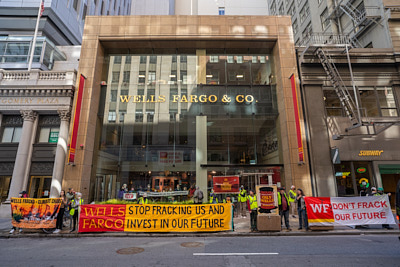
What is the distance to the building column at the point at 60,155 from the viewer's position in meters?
15.5

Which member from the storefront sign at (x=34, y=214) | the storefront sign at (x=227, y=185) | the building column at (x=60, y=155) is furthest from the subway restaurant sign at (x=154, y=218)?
the building column at (x=60, y=155)

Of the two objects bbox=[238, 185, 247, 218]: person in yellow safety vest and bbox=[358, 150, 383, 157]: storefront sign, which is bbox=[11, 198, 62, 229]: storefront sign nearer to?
bbox=[238, 185, 247, 218]: person in yellow safety vest

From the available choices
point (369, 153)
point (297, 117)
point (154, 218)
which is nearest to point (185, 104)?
point (297, 117)

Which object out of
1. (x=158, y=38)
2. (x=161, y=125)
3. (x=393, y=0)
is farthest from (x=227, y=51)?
(x=393, y=0)

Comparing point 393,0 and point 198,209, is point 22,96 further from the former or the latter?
point 393,0

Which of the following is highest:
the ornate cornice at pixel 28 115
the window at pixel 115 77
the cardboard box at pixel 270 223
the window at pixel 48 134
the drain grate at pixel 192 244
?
the window at pixel 115 77

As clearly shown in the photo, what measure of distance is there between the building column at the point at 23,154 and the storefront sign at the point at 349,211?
19.0 metres

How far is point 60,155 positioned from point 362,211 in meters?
18.8

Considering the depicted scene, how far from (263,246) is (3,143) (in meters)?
20.3

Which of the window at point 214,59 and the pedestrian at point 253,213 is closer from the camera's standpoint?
the pedestrian at point 253,213

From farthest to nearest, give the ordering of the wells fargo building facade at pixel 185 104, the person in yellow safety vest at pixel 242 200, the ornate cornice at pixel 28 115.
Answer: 1. the ornate cornice at pixel 28 115
2. the wells fargo building facade at pixel 185 104
3. the person in yellow safety vest at pixel 242 200

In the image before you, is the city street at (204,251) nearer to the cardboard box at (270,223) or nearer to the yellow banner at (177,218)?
the yellow banner at (177,218)

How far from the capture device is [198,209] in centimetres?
1012

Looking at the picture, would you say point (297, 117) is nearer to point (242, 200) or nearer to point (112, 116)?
point (242, 200)
